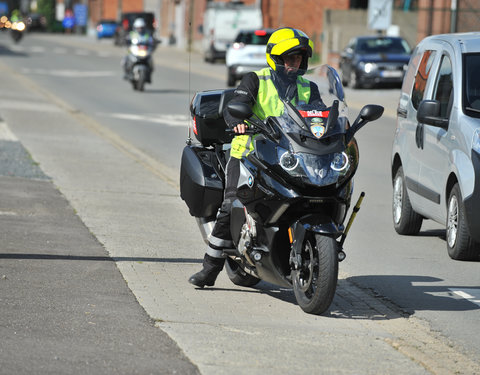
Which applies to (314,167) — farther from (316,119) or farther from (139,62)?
(139,62)

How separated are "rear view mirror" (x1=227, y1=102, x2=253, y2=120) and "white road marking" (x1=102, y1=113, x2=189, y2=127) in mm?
15313

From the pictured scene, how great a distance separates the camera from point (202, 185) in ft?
25.2

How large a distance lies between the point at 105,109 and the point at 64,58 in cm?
2755

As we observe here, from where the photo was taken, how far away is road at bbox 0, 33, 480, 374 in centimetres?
603

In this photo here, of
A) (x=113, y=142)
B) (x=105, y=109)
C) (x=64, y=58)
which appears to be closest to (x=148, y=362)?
(x=113, y=142)

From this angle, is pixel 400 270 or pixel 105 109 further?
pixel 105 109

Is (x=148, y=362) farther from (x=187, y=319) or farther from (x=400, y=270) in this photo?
(x=400, y=270)

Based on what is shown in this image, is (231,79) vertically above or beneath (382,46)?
beneath

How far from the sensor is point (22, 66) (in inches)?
1714

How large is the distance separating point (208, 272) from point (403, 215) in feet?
11.8

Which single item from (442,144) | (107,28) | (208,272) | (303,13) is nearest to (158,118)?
(442,144)

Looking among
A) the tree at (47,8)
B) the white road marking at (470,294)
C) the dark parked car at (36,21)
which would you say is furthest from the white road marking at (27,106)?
the tree at (47,8)

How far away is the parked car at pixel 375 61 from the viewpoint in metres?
33.6

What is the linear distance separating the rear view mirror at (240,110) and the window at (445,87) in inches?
131
